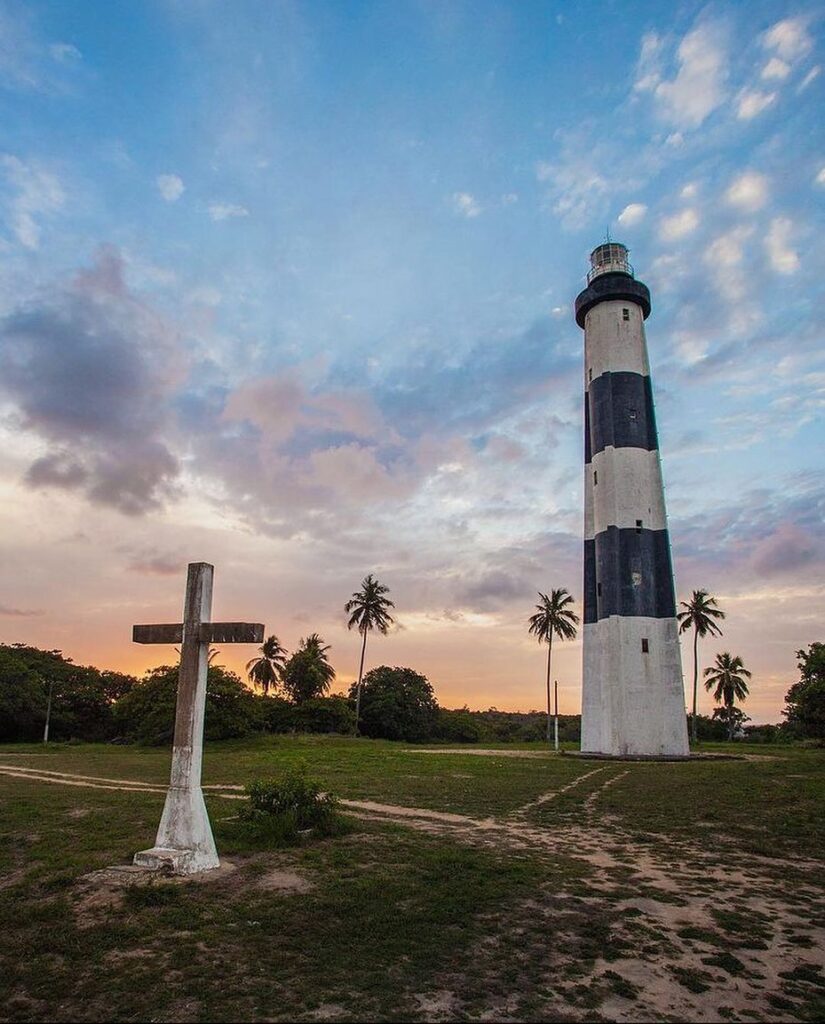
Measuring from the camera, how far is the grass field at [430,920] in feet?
19.2

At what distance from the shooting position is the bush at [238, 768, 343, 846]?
38.8ft

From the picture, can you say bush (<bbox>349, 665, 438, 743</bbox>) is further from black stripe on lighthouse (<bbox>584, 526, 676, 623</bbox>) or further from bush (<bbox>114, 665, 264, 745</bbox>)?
A: black stripe on lighthouse (<bbox>584, 526, 676, 623</bbox>)

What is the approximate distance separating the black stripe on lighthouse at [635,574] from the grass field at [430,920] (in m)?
19.3

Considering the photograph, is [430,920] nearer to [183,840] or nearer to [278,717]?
[183,840]

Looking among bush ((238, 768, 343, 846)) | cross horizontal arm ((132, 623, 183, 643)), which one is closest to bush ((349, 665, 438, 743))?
bush ((238, 768, 343, 846))

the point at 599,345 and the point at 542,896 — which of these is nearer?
the point at 542,896

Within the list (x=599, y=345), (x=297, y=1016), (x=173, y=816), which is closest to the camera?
(x=297, y=1016)

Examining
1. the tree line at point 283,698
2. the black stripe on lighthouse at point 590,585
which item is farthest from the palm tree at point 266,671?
the black stripe on lighthouse at point 590,585

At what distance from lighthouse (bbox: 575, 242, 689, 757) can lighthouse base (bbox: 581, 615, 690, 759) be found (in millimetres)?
51

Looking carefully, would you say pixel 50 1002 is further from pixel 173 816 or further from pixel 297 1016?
pixel 173 816

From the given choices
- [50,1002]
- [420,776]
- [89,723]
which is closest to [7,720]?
[89,723]

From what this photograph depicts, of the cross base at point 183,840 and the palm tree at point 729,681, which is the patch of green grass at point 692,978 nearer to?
the cross base at point 183,840

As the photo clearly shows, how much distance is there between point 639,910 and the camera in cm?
820

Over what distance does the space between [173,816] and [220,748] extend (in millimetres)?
34779
